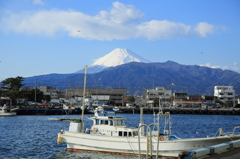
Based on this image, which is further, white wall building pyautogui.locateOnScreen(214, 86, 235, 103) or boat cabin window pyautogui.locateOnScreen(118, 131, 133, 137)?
white wall building pyautogui.locateOnScreen(214, 86, 235, 103)

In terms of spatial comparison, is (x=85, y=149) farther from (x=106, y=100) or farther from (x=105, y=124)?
(x=106, y=100)

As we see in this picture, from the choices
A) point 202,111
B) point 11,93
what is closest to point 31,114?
point 11,93

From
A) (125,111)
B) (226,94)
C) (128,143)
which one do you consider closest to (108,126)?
(128,143)

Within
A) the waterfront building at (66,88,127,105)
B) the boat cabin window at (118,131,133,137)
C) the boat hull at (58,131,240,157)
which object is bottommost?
the boat hull at (58,131,240,157)

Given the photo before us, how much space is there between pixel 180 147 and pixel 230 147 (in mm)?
7869

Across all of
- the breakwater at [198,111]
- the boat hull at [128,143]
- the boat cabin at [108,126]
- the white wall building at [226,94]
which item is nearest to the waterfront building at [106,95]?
the breakwater at [198,111]

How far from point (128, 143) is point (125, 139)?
0.38 meters

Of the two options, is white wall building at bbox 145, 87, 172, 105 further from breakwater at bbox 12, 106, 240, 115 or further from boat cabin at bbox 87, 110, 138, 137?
boat cabin at bbox 87, 110, 138, 137

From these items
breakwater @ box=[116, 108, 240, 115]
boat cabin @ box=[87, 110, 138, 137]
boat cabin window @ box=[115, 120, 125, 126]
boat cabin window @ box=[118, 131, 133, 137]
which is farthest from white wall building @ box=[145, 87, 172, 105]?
boat cabin window @ box=[118, 131, 133, 137]

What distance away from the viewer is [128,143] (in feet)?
90.9

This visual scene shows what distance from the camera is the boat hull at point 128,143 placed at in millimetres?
26281

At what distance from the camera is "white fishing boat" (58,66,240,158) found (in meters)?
26.3

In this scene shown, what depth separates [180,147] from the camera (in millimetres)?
26281

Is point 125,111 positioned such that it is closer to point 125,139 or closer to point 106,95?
point 106,95
